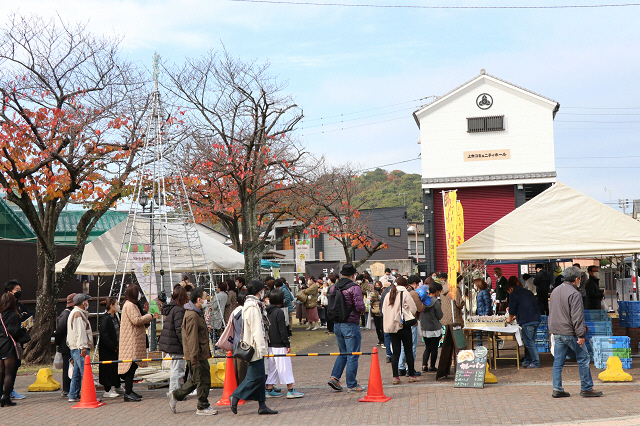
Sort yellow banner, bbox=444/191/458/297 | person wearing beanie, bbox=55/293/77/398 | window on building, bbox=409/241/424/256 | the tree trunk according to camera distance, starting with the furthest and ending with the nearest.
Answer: window on building, bbox=409/241/424/256 → the tree trunk → yellow banner, bbox=444/191/458/297 → person wearing beanie, bbox=55/293/77/398

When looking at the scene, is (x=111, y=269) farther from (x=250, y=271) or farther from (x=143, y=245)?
(x=250, y=271)

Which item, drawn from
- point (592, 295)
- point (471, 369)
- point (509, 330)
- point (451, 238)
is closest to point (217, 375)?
point (471, 369)

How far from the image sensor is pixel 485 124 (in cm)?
2862

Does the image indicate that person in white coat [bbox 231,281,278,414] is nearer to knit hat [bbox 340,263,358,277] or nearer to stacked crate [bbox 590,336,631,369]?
knit hat [bbox 340,263,358,277]

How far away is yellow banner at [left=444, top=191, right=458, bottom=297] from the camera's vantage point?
1057 centimetres

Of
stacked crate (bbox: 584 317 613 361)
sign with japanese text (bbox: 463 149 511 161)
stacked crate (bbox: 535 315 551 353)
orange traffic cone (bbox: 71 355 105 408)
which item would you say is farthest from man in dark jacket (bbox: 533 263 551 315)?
sign with japanese text (bbox: 463 149 511 161)

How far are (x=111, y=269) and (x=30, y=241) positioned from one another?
16.8ft

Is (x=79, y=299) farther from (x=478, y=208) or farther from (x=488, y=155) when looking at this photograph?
(x=488, y=155)

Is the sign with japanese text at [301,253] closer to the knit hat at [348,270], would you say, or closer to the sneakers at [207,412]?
the knit hat at [348,270]

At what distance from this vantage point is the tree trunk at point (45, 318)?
13.8 metres

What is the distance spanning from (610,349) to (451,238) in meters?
3.30

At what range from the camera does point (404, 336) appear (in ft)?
31.2

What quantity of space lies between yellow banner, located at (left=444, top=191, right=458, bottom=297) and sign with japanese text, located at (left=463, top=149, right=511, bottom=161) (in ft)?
57.7

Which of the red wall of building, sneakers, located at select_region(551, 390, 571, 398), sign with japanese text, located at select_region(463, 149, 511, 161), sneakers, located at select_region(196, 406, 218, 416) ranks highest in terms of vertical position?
sign with japanese text, located at select_region(463, 149, 511, 161)
